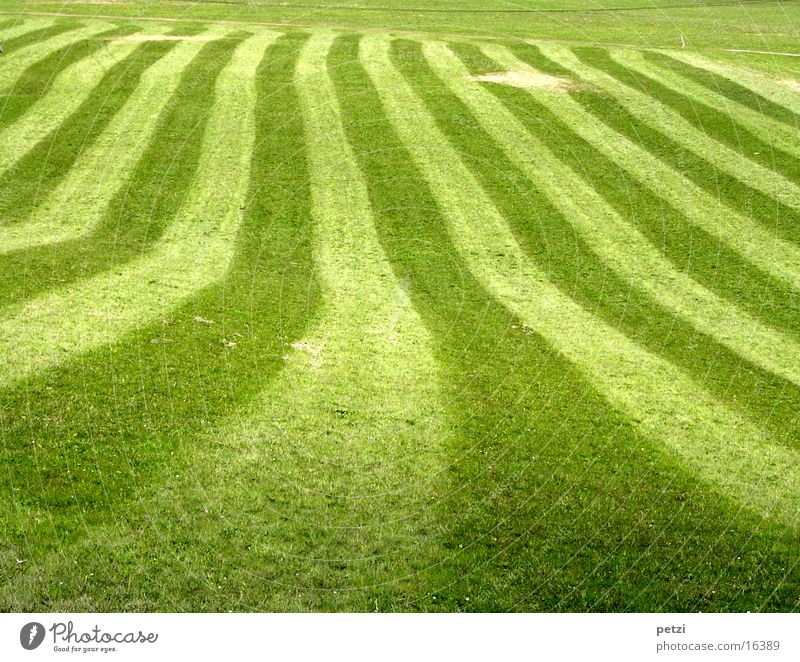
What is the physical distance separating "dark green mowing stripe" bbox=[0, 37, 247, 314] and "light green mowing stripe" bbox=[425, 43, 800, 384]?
14941 mm

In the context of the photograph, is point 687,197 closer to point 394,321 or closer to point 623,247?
point 623,247

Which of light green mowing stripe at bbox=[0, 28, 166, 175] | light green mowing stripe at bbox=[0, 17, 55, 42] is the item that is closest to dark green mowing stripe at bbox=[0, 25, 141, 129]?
light green mowing stripe at bbox=[0, 28, 166, 175]

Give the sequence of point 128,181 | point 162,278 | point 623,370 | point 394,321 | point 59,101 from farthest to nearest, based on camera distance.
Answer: point 59,101
point 128,181
point 162,278
point 394,321
point 623,370

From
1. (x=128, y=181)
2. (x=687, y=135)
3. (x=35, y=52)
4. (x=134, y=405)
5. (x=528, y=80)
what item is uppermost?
(x=35, y=52)

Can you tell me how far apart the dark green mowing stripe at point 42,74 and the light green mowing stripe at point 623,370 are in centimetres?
2114

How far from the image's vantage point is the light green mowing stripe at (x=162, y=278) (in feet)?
69.5

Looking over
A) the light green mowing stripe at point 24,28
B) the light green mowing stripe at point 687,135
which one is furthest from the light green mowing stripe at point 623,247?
the light green mowing stripe at point 24,28

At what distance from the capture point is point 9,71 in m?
46.5

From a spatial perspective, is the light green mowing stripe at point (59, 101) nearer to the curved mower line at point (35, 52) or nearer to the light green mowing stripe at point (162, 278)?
the curved mower line at point (35, 52)

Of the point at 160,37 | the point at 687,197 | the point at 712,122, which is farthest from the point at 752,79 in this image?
the point at 160,37

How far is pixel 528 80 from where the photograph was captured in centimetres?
4788

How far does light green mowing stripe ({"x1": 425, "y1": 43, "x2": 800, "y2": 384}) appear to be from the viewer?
1003 inches

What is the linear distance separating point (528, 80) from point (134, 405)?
36.5 metres
